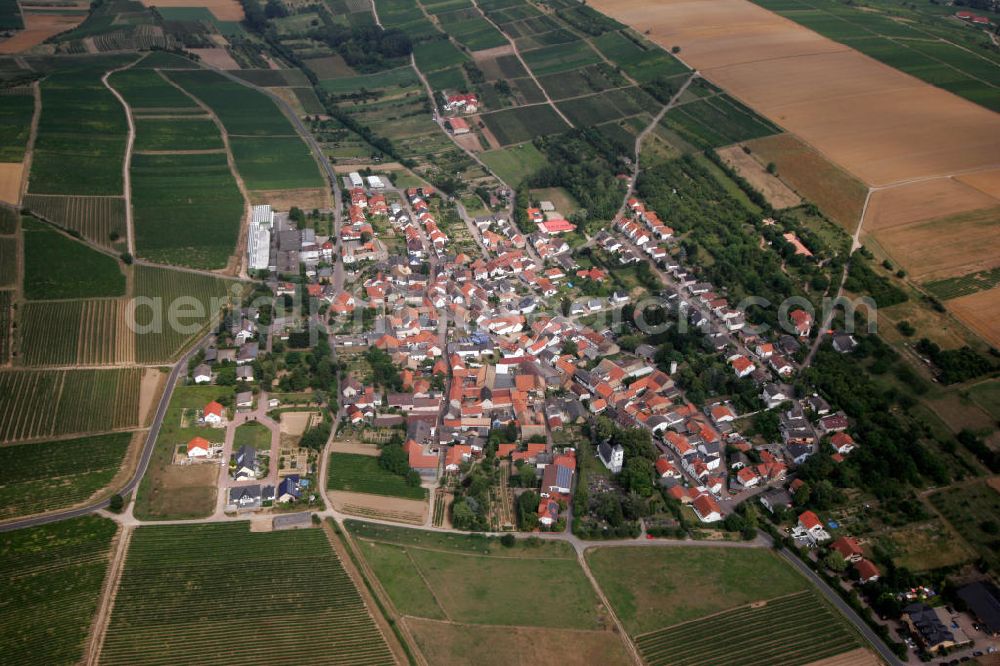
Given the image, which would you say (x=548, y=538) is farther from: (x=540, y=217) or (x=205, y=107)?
(x=205, y=107)

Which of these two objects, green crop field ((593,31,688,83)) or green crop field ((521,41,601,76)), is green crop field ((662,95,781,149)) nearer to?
green crop field ((593,31,688,83))

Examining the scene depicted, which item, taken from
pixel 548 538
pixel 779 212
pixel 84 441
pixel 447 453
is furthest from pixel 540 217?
pixel 84 441

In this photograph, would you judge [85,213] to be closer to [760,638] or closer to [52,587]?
[52,587]

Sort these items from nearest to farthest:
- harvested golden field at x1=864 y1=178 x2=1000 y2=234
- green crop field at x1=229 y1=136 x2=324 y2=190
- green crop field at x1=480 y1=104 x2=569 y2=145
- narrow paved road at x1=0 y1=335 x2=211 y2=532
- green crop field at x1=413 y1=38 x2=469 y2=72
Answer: narrow paved road at x1=0 y1=335 x2=211 y2=532 → harvested golden field at x1=864 y1=178 x2=1000 y2=234 → green crop field at x1=229 y1=136 x2=324 y2=190 → green crop field at x1=480 y1=104 x2=569 y2=145 → green crop field at x1=413 y1=38 x2=469 y2=72

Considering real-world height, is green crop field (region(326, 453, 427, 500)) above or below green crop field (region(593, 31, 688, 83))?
below

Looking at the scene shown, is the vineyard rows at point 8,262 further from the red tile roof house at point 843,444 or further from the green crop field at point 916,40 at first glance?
the green crop field at point 916,40

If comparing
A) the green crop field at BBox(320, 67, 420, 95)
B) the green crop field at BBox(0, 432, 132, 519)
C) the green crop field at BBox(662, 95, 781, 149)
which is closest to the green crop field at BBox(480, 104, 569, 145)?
the green crop field at BBox(662, 95, 781, 149)
